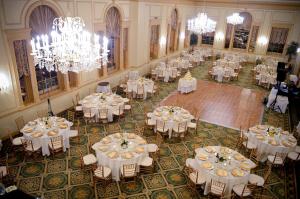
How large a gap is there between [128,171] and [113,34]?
8.04 m

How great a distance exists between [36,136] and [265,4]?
62.1 feet

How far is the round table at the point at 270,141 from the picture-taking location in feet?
24.3

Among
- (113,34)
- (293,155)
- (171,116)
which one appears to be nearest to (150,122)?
(171,116)

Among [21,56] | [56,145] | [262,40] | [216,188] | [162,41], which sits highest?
[262,40]

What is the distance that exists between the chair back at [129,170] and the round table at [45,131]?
246 centimetres

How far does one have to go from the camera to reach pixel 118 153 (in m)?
6.48

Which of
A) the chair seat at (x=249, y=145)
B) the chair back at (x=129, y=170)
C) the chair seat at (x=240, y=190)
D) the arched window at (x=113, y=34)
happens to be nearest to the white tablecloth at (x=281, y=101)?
the chair seat at (x=249, y=145)

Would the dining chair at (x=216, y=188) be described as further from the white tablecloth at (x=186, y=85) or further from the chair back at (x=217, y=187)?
the white tablecloth at (x=186, y=85)

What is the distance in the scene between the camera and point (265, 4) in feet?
61.1

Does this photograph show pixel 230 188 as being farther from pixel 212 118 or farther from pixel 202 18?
pixel 202 18

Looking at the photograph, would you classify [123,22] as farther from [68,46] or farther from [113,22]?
[68,46]

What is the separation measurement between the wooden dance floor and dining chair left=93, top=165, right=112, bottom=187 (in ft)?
17.4

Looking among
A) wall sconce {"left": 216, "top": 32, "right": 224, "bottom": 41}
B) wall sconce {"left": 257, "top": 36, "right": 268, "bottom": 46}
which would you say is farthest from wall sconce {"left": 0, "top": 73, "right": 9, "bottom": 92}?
wall sconce {"left": 257, "top": 36, "right": 268, "bottom": 46}

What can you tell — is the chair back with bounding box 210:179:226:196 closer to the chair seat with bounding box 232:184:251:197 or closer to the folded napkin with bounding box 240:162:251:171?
the chair seat with bounding box 232:184:251:197
